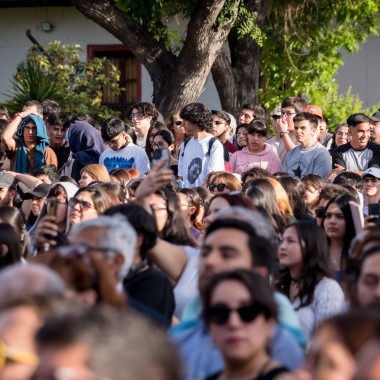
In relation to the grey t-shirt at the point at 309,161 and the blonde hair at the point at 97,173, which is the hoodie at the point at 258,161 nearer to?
the grey t-shirt at the point at 309,161

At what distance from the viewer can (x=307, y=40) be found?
16984 millimetres

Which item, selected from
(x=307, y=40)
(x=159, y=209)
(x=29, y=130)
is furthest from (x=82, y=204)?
(x=307, y=40)

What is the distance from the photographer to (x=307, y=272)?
4914 mm

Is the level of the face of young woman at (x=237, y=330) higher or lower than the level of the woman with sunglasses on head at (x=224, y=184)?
lower

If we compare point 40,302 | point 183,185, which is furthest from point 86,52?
point 40,302

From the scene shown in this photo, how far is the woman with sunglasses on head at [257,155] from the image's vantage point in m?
9.20

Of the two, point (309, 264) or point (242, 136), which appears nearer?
point (309, 264)

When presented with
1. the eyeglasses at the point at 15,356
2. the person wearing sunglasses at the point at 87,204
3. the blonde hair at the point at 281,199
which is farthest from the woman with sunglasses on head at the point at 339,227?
the eyeglasses at the point at 15,356

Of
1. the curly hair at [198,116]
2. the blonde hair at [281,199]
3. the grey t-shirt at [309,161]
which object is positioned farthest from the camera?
the grey t-shirt at [309,161]

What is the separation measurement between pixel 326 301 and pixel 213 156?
4.06 meters

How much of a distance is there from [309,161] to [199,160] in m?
1.25

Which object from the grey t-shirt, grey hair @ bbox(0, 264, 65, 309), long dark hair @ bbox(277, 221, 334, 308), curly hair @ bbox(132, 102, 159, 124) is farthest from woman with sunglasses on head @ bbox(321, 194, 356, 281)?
curly hair @ bbox(132, 102, 159, 124)

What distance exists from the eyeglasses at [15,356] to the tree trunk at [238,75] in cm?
1314

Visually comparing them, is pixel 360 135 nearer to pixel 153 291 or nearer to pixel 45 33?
pixel 153 291
